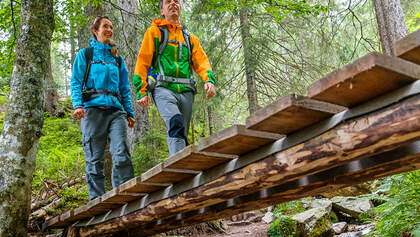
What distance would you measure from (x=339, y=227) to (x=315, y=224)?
2.66 feet

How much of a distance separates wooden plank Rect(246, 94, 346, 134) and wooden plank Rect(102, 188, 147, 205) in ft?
7.23

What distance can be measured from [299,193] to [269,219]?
6038mm

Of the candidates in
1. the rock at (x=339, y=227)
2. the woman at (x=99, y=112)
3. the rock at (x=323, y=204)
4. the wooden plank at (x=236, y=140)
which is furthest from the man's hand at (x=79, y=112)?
the rock at (x=323, y=204)

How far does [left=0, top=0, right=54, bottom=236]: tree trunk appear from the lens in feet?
14.1

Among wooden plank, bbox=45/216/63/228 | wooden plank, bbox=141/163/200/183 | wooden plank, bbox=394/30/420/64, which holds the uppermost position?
wooden plank, bbox=394/30/420/64

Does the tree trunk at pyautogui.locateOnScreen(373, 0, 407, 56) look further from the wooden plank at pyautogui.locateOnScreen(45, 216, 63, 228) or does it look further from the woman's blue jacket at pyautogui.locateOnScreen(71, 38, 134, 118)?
the wooden plank at pyautogui.locateOnScreen(45, 216, 63, 228)

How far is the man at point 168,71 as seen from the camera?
13.2 ft

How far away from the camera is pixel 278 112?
216cm

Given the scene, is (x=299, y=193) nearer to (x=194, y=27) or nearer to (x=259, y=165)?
(x=259, y=165)

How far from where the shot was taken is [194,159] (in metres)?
3.04

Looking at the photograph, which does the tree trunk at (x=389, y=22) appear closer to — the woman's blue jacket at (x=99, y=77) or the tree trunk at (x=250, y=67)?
the tree trunk at (x=250, y=67)

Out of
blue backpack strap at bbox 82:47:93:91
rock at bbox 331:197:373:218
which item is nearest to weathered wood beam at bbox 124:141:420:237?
blue backpack strap at bbox 82:47:93:91

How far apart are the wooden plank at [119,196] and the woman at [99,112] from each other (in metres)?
0.24

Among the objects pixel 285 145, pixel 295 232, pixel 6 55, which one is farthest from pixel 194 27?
pixel 285 145
